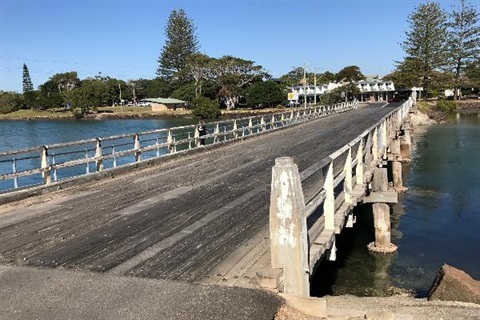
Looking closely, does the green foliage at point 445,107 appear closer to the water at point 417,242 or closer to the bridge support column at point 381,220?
the water at point 417,242

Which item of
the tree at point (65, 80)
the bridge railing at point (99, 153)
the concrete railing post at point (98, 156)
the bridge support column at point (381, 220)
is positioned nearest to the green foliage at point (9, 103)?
the tree at point (65, 80)

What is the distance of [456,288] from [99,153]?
35.0 feet

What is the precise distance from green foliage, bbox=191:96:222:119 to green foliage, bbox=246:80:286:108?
340 inches

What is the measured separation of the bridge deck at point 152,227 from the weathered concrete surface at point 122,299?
1.35ft

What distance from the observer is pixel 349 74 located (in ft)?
461

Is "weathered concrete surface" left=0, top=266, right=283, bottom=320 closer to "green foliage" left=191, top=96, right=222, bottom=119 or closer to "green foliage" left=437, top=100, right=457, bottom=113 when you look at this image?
"green foliage" left=437, top=100, right=457, bottom=113

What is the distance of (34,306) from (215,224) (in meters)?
3.73

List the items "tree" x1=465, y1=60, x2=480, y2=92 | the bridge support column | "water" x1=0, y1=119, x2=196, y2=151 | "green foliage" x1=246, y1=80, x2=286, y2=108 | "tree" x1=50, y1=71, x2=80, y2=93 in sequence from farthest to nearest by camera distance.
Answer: "tree" x1=50, y1=71, x2=80, y2=93 < "green foliage" x1=246, y1=80, x2=286, y2=108 < "tree" x1=465, y1=60, x2=480, y2=92 < "water" x1=0, y1=119, x2=196, y2=151 < the bridge support column

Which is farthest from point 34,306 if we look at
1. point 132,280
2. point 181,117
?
point 181,117

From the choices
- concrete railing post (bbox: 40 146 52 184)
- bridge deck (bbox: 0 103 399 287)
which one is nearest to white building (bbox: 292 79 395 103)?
bridge deck (bbox: 0 103 399 287)

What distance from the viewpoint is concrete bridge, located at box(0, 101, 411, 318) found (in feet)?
16.8

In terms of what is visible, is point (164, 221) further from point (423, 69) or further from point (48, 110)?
point (48, 110)

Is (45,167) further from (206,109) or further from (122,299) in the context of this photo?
(206,109)

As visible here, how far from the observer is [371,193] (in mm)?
12438
